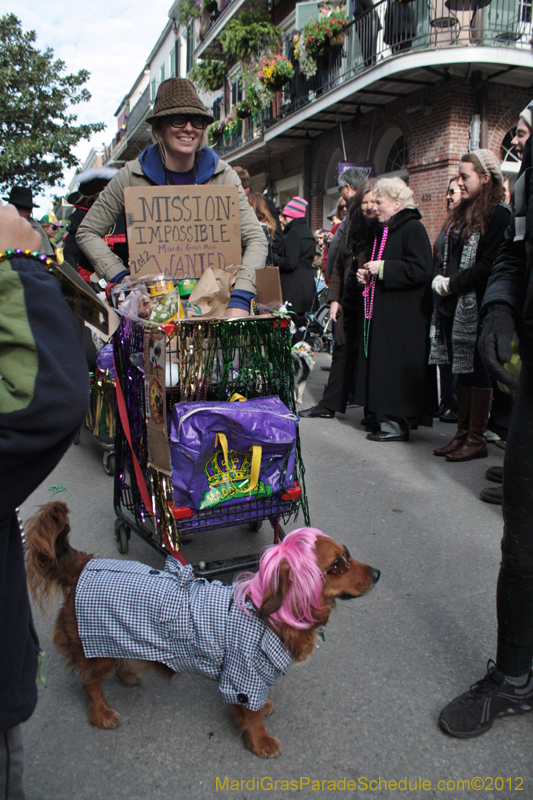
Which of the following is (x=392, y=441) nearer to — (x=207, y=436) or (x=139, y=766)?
(x=207, y=436)

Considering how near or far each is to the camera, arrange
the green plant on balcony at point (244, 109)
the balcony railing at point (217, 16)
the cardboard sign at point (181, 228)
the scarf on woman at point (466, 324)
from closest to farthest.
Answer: the cardboard sign at point (181, 228)
the scarf on woman at point (466, 324)
the green plant on balcony at point (244, 109)
the balcony railing at point (217, 16)

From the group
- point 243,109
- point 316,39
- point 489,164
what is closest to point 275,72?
point 316,39

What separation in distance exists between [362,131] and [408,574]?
50.1 ft

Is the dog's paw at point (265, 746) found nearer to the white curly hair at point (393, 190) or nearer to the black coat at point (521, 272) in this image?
the black coat at point (521, 272)

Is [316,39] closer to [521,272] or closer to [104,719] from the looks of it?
[521,272]

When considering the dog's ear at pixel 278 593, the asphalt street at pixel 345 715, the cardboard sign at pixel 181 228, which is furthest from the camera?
the cardboard sign at pixel 181 228

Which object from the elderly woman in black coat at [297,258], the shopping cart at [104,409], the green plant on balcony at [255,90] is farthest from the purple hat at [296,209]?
the green plant on balcony at [255,90]

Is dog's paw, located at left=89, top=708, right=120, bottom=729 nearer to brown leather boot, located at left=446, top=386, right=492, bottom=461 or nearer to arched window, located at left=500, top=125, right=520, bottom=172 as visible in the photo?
brown leather boot, located at left=446, top=386, right=492, bottom=461

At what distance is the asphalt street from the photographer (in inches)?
76.7

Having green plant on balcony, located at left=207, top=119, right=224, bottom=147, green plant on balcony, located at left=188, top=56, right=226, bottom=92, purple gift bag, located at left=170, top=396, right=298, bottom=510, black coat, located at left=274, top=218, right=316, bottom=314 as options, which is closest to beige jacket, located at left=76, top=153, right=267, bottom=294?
purple gift bag, located at left=170, top=396, right=298, bottom=510

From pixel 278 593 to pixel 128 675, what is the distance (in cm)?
96

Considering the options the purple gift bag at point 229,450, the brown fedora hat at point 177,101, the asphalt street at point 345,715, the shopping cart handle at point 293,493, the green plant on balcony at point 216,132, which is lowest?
the asphalt street at point 345,715

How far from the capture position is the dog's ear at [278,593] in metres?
1.85

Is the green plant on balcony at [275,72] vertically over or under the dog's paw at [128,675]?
over
